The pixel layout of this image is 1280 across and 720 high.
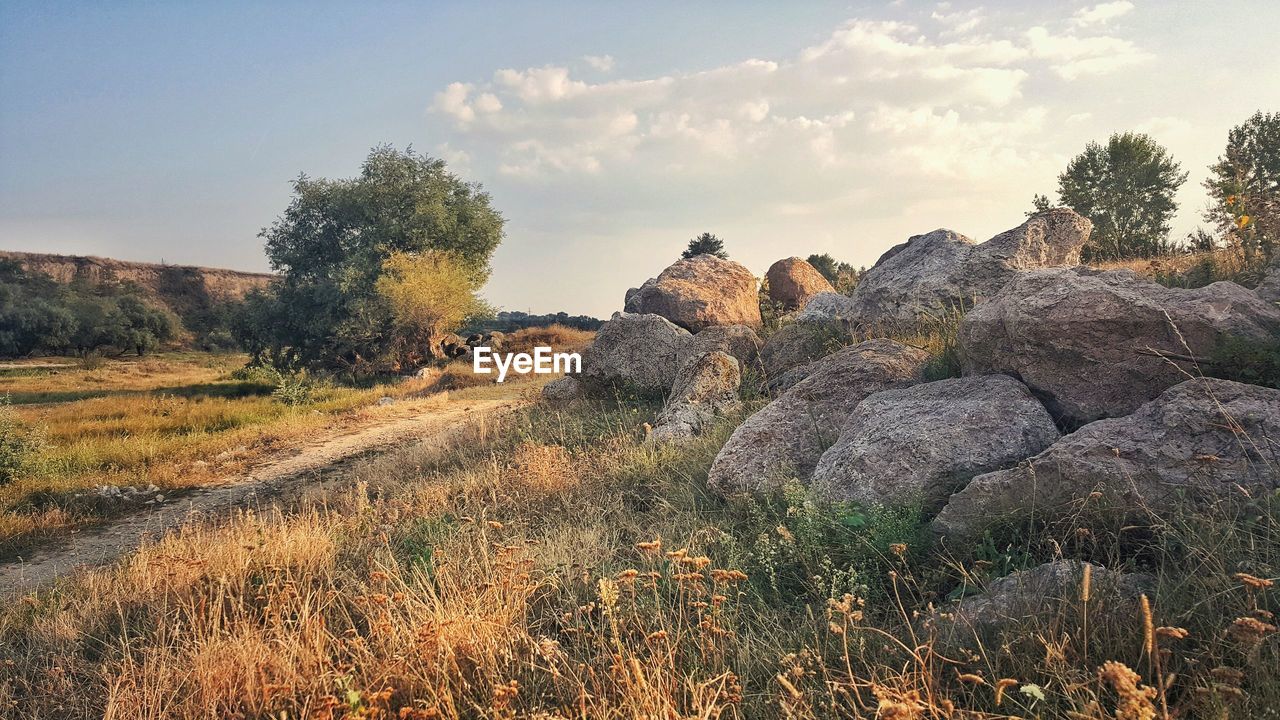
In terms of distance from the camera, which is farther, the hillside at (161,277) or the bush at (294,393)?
the hillside at (161,277)

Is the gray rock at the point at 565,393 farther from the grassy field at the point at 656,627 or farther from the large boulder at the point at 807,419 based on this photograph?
the grassy field at the point at 656,627

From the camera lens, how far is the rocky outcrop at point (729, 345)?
38.5ft

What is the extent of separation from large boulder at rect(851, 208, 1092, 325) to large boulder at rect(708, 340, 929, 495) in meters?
2.66

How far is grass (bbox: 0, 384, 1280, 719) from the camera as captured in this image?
274cm

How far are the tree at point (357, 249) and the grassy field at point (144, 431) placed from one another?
3932 mm

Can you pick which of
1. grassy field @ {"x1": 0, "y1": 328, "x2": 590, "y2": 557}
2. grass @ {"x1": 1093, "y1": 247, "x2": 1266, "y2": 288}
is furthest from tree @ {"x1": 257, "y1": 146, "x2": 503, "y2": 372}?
grass @ {"x1": 1093, "y1": 247, "x2": 1266, "y2": 288}

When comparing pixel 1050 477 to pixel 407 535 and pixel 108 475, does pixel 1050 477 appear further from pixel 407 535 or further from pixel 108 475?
pixel 108 475

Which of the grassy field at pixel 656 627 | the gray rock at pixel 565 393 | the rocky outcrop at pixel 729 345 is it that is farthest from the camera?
the gray rock at pixel 565 393

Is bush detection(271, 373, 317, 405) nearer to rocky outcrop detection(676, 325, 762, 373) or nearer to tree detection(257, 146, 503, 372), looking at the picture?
tree detection(257, 146, 503, 372)

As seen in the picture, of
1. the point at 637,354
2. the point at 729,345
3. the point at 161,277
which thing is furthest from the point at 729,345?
the point at 161,277

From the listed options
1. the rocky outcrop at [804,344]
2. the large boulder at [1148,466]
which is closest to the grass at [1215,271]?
the large boulder at [1148,466]

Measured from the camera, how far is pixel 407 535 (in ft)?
21.0

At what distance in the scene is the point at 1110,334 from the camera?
5285mm

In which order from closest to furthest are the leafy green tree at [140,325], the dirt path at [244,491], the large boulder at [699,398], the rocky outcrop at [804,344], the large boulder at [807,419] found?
the large boulder at [807,419], the dirt path at [244,491], the large boulder at [699,398], the rocky outcrop at [804,344], the leafy green tree at [140,325]
